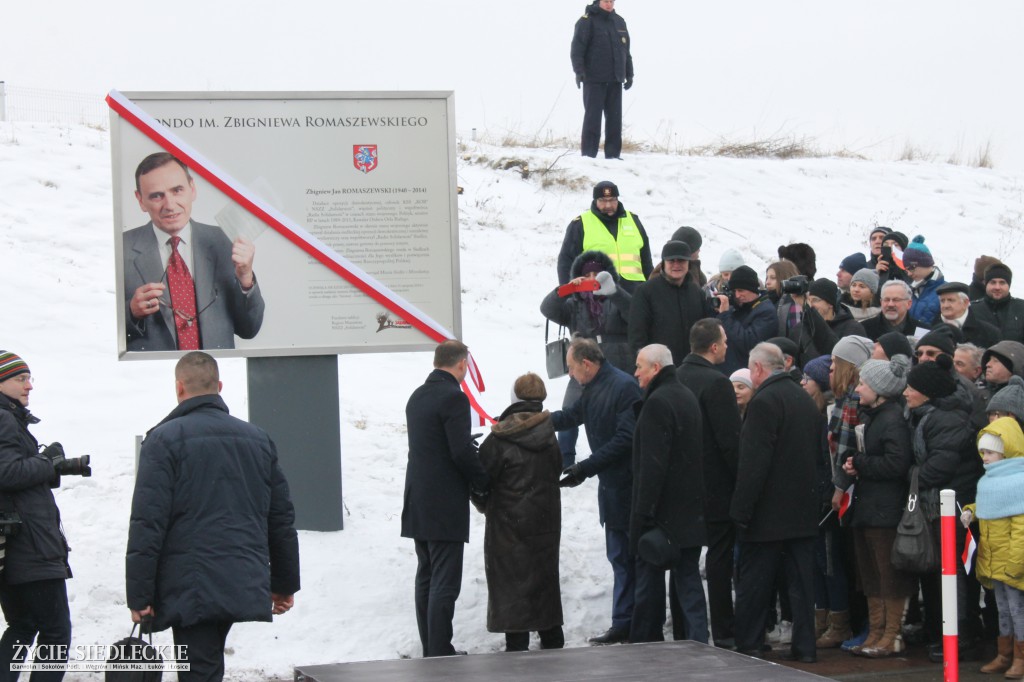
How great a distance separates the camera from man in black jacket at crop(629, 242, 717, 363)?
1001cm

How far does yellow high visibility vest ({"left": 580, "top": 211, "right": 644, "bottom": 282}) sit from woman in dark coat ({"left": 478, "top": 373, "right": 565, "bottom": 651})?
304cm

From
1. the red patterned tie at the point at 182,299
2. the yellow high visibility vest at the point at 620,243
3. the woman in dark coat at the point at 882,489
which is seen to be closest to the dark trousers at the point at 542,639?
the woman in dark coat at the point at 882,489

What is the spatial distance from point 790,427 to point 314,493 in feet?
11.8

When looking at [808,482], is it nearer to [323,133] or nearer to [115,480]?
[323,133]

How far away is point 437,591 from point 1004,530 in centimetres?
357

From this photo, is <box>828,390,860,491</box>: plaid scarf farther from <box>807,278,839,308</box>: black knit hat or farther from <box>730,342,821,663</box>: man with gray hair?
<box>807,278,839,308</box>: black knit hat

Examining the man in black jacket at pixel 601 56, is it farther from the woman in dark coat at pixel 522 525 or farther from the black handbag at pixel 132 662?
the black handbag at pixel 132 662

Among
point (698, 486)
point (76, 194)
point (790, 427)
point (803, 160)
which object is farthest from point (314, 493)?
point (803, 160)

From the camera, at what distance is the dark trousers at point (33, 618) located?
685 centimetres

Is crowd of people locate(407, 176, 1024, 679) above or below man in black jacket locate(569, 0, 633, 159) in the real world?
below

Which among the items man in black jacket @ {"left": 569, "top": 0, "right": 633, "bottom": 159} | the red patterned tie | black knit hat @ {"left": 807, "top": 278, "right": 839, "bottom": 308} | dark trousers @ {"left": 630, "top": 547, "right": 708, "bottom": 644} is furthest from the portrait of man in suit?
man in black jacket @ {"left": 569, "top": 0, "right": 633, "bottom": 159}

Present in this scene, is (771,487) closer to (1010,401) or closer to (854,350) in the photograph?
(854,350)

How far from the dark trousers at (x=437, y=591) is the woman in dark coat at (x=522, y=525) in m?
0.29

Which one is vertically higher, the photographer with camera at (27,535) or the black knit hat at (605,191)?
the black knit hat at (605,191)
